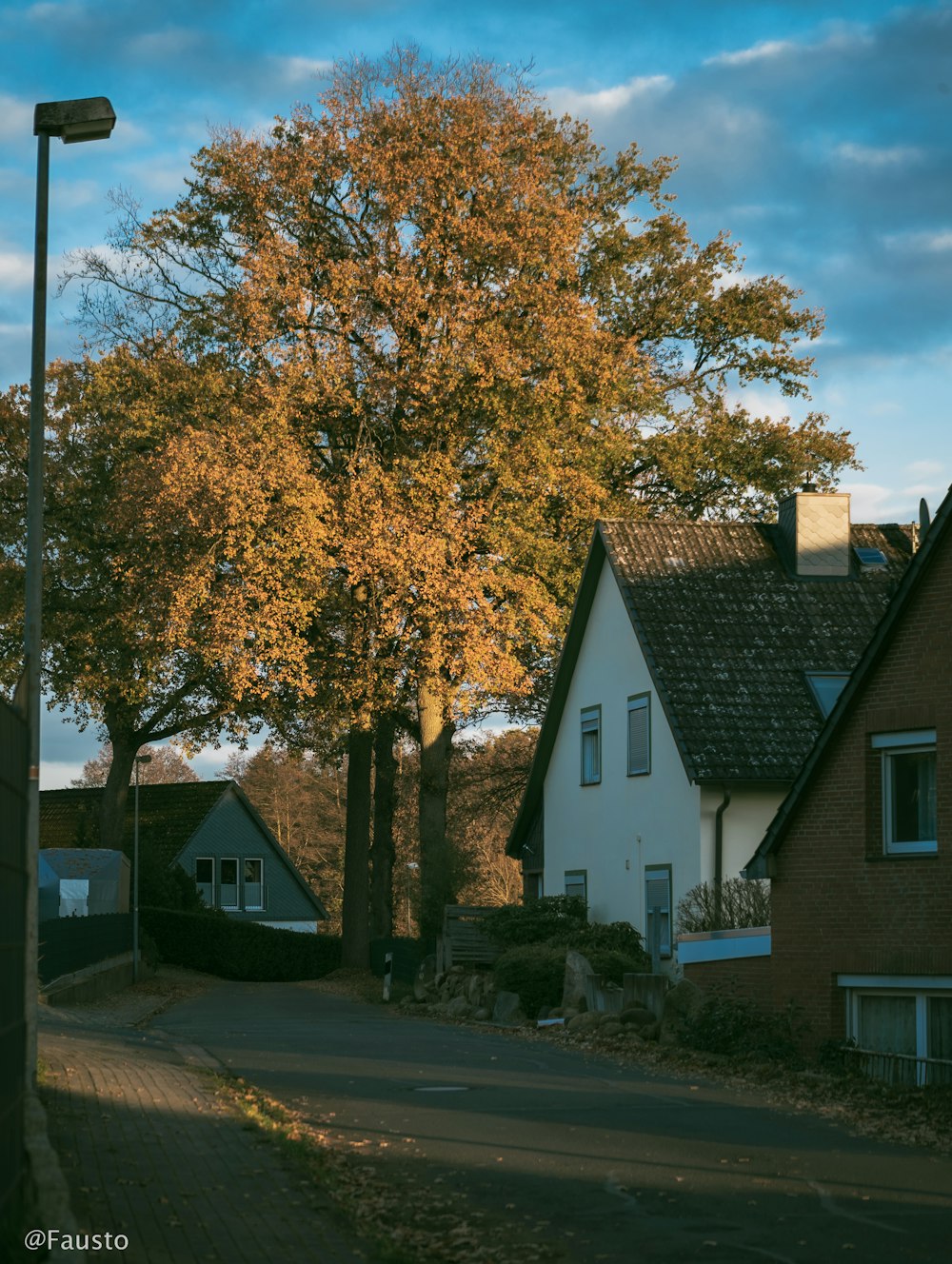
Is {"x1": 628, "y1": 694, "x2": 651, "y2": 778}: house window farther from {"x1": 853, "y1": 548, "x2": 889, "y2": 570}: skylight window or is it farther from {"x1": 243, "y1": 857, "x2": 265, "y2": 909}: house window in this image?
{"x1": 243, "y1": 857, "x2": 265, "y2": 909}: house window

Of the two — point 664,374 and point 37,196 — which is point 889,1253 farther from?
point 664,374

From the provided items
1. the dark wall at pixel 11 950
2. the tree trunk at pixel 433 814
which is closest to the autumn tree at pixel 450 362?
the tree trunk at pixel 433 814

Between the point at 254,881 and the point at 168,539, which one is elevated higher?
the point at 168,539

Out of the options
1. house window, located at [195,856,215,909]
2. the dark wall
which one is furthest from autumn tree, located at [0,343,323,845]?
house window, located at [195,856,215,909]

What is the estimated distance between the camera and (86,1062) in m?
17.9

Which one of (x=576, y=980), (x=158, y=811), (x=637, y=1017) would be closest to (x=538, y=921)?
(x=576, y=980)

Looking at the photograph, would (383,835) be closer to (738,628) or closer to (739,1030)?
(738,628)

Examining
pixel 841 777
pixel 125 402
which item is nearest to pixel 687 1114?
pixel 841 777

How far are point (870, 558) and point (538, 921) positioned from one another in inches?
394

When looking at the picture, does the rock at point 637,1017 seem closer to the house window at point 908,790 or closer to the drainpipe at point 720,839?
the drainpipe at point 720,839

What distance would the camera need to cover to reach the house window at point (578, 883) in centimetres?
3341

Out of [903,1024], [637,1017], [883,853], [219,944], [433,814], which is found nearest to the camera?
[903,1024]

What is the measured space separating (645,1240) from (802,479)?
31.6 meters

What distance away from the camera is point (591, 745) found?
33.9 m
